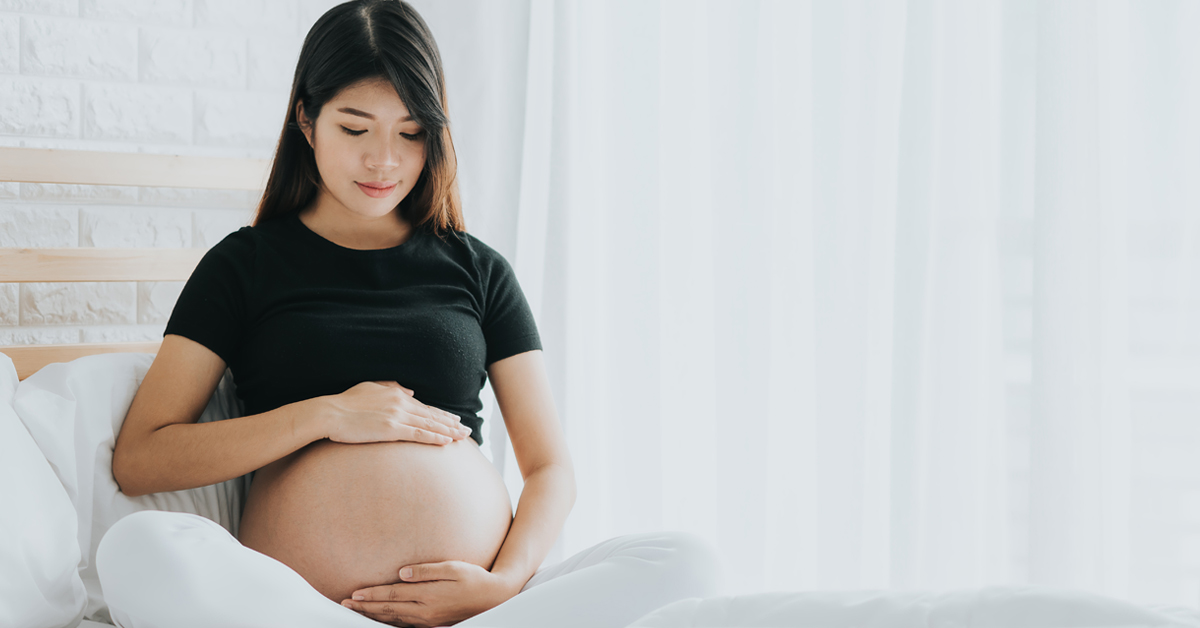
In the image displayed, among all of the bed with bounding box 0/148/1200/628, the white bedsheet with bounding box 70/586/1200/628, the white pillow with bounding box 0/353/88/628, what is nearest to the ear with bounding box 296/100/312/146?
the bed with bounding box 0/148/1200/628

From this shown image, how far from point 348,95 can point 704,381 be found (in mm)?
733

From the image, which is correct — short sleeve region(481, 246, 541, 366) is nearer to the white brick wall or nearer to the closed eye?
the closed eye

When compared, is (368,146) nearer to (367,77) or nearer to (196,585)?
(367,77)

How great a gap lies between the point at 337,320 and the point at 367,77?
326 millimetres

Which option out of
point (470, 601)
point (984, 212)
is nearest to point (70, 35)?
point (470, 601)

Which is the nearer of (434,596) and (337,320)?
(434,596)

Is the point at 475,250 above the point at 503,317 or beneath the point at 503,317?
above

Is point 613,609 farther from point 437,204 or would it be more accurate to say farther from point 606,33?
point 606,33

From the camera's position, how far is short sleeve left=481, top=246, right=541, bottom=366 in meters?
1.23

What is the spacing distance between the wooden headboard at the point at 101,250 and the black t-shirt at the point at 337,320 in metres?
0.38

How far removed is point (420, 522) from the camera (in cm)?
99

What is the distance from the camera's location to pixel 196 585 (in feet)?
2.58

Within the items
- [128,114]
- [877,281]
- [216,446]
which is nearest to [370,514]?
[216,446]

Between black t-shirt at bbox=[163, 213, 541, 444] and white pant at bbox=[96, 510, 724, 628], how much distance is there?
0.27 metres
